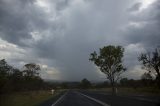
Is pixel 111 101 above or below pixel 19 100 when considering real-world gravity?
below

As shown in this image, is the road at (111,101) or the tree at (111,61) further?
the tree at (111,61)

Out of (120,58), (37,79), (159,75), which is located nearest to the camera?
(159,75)

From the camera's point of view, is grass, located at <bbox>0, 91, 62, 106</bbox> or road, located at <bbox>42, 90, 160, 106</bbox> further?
grass, located at <bbox>0, 91, 62, 106</bbox>

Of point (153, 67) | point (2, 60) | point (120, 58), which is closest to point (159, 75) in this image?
→ point (153, 67)

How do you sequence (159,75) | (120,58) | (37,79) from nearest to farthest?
(159,75), (120,58), (37,79)

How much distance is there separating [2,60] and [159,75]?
4063 centimetres

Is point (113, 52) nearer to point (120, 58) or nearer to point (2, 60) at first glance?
point (120, 58)

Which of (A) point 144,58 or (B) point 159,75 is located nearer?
(B) point 159,75

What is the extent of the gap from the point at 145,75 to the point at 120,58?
798 centimetres

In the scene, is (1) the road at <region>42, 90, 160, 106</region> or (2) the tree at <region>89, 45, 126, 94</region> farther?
(2) the tree at <region>89, 45, 126, 94</region>

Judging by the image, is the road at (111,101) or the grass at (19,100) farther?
the grass at (19,100)

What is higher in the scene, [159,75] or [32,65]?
[32,65]

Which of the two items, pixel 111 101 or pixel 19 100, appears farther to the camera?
pixel 19 100

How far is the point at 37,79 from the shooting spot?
120875mm
